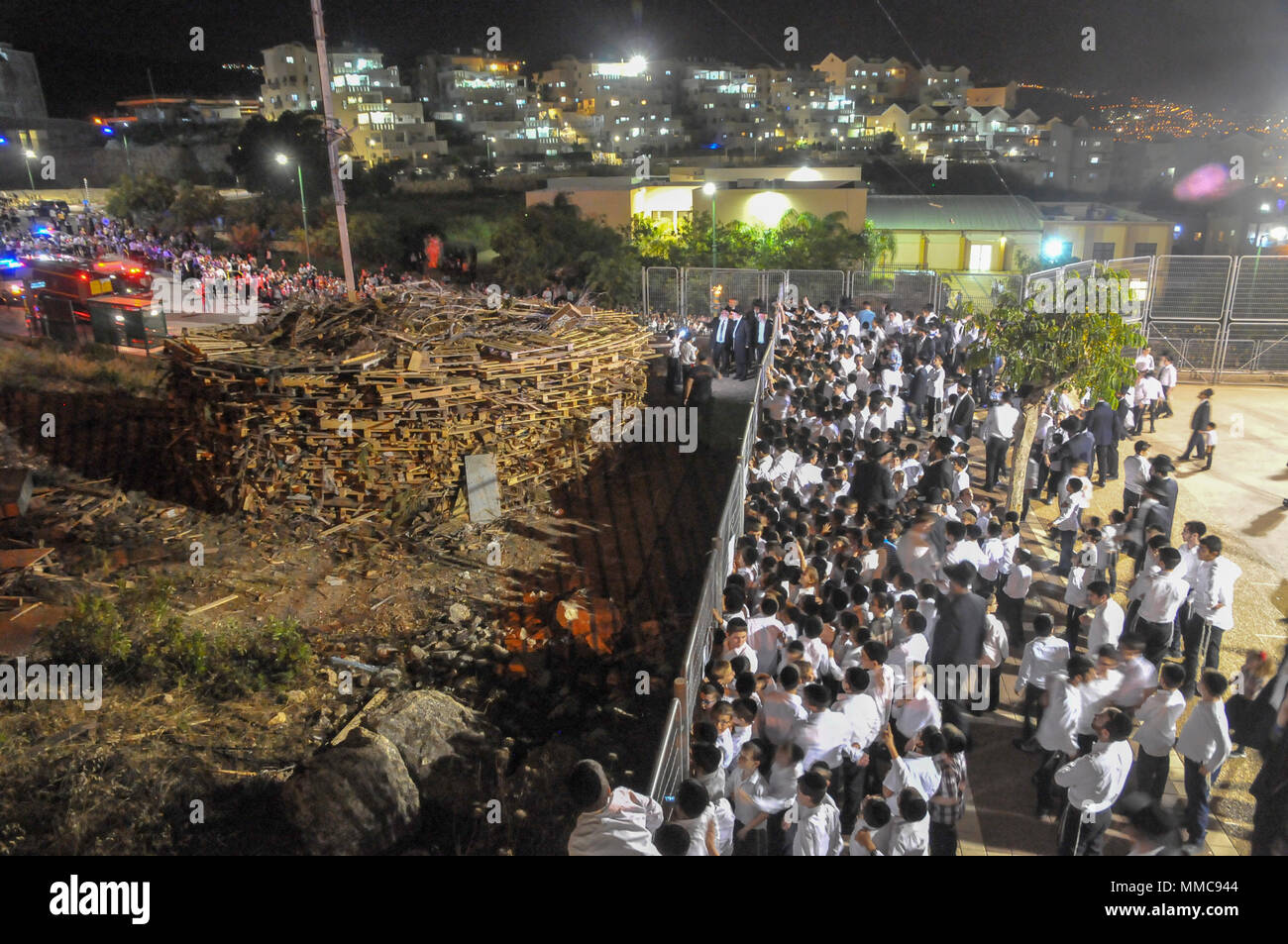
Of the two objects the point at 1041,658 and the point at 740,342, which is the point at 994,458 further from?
the point at 740,342

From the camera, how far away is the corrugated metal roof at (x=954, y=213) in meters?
31.8

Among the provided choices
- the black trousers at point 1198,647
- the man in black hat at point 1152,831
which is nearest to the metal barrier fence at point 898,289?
the black trousers at point 1198,647

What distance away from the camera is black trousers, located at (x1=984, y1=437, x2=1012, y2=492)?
10.6 metres

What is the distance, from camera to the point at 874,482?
8273mm

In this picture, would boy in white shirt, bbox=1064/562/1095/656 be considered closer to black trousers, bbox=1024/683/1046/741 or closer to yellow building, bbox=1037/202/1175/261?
black trousers, bbox=1024/683/1046/741

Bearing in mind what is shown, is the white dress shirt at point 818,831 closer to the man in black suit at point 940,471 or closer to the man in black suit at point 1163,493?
the man in black suit at point 940,471

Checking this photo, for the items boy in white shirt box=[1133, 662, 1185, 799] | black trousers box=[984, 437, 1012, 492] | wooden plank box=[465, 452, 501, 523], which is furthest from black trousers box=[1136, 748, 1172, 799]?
wooden plank box=[465, 452, 501, 523]

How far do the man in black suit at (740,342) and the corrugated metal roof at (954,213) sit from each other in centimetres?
1873

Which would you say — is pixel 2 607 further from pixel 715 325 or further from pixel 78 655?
pixel 715 325

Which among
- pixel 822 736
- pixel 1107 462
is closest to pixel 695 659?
pixel 822 736

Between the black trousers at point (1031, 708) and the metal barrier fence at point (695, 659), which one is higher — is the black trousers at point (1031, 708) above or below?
below

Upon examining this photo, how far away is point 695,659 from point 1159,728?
276cm

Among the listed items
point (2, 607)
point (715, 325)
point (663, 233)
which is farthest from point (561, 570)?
point (663, 233)

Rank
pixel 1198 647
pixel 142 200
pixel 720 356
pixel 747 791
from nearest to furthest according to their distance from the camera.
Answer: pixel 747 791, pixel 1198 647, pixel 720 356, pixel 142 200
